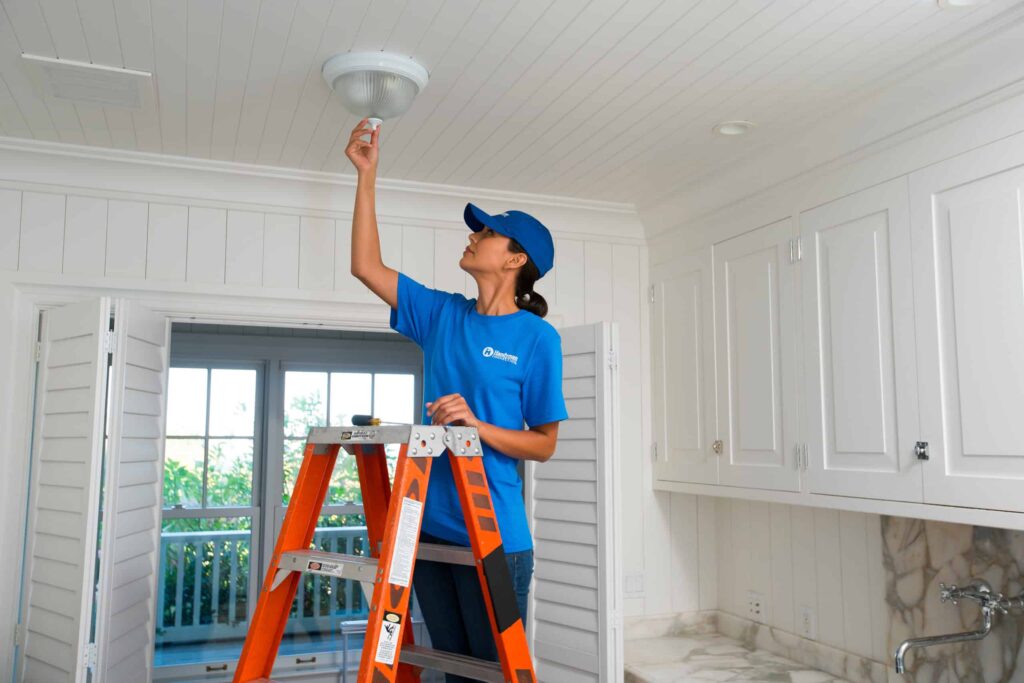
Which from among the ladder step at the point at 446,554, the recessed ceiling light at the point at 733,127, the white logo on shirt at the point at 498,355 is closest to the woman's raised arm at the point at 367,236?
the white logo on shirt at the point at 498,355

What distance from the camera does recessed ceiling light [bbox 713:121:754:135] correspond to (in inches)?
102

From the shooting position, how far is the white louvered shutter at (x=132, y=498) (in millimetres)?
2459

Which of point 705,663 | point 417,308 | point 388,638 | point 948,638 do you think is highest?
point 417,308

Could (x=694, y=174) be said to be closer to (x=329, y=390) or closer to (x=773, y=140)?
(x=773, y=140)

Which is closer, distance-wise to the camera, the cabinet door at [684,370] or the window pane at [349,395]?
the cabinet door at [684,370]

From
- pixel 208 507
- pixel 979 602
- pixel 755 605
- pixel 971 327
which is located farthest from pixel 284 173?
pixel 208 507

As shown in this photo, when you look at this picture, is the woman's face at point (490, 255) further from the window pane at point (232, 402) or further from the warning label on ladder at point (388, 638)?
the window pane at point (232, 402)

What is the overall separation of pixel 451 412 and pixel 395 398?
4.50 meters

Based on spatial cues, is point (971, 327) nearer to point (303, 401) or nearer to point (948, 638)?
point (948, 638)

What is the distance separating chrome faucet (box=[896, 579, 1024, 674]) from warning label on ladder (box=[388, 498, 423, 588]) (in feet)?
4.71

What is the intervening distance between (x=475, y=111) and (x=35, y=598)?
6.63 ft

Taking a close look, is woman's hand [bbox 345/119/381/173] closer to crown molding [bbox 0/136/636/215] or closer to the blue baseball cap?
the blue baseball cap

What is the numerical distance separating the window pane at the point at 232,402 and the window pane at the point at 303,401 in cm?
23

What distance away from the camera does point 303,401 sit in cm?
582
